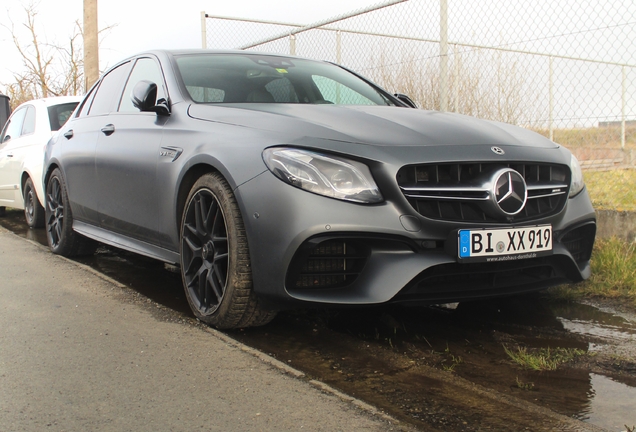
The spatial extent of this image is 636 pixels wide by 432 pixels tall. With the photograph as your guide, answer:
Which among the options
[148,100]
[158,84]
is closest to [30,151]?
[158,84]

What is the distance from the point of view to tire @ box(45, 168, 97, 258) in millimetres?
5660

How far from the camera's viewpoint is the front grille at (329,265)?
3.06m

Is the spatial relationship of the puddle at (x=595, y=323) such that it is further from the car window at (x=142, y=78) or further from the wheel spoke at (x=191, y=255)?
the car window at (x=142, y=78)

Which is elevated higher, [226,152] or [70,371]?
[226,152]

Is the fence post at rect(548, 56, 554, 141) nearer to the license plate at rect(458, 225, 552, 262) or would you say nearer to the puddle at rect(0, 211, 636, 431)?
the puddle at rect(0, 211, 636, 431)

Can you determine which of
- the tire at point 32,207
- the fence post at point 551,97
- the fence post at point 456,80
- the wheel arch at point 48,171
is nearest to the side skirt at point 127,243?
the wheel arch at point 48,171

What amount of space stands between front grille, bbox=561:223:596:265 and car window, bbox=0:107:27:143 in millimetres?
6750

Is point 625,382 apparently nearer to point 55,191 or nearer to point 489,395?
point 489,395

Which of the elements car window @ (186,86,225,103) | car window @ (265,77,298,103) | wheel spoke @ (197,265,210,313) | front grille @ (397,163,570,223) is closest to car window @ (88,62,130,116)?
car window @ (186,86,225,103)

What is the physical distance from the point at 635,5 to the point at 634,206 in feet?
4.79

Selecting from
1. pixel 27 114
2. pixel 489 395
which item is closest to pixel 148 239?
pixel 489 395

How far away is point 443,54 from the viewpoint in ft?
20.0

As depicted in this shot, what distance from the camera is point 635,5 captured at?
4984 millimetres

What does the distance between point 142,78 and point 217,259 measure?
1.84m
